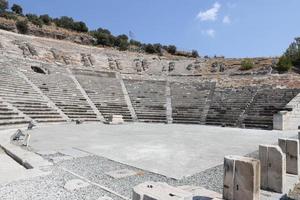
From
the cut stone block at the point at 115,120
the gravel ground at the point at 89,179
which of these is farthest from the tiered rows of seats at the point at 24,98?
the gravel ground at the point at 89,179

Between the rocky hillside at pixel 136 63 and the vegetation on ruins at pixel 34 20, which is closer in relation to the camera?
the rocky hillside at pixel 136 63

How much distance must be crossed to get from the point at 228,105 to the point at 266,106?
309 cm

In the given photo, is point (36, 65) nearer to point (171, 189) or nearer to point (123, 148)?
point (123, 148)

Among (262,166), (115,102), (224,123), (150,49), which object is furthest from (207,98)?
(150,49)

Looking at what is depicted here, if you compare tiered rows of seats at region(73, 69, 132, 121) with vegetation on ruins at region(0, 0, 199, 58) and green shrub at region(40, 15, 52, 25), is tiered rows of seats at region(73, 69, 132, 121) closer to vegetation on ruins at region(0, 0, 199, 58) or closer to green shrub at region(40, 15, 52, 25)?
vegetation on ruins at region(0, 0, 199, 58)

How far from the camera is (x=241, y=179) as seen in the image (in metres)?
4.87

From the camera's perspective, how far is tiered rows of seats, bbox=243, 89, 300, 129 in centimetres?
1994

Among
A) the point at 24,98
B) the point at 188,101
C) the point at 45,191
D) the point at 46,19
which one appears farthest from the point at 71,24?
the point at 45,191

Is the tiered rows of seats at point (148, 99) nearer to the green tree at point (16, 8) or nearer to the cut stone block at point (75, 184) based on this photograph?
the cut stone block at point (75, 184)

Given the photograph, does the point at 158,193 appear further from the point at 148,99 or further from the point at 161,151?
the point at 148,99

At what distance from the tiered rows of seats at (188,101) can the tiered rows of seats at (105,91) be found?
170 inches

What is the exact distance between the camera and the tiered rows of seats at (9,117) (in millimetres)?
16547

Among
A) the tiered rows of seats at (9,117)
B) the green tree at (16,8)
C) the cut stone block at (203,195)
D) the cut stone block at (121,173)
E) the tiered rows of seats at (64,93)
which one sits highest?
the green tree at (16,8)

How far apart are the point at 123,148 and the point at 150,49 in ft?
165
